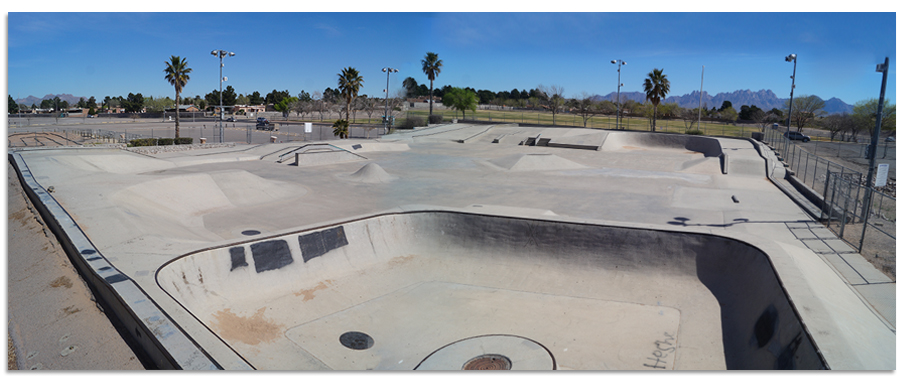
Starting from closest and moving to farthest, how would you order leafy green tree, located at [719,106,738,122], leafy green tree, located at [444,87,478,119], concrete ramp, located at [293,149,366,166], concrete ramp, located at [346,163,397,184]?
concrete ramp, located at [346,163,397,184] < concrete ramp, located at [293,149,366,166] < leafy green tree, located at [444,87,478,119] < leafy green tree, located at [719,106,738,122]

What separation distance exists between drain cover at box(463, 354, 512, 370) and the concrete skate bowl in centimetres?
3

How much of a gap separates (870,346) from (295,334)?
7632 mm

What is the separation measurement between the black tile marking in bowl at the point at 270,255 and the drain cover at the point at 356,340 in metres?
2.40

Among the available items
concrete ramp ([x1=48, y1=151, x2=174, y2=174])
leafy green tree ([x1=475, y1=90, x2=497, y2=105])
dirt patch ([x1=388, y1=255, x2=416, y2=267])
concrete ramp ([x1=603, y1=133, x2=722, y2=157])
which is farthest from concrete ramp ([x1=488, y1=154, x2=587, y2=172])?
leafy green tree ([x1=475, y1=90, x2=497, y2=105])

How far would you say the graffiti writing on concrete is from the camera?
290 inches

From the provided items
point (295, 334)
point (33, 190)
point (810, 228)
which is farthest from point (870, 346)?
point (33, 190)

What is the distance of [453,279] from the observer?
34.6 feet

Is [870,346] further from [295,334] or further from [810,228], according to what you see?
[810,228]

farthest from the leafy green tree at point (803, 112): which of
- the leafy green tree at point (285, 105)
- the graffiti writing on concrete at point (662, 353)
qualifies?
the leafy green tree at point (285, 105)

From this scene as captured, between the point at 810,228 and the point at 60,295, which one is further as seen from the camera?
the point at 810,228

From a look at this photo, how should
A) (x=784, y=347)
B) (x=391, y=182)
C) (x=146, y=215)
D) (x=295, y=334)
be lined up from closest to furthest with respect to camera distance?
(x=784, y=347), (x=295, y=334), (x=146, y=215), (x=391, y=182)

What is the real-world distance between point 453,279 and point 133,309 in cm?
619

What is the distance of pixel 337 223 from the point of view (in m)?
11.0

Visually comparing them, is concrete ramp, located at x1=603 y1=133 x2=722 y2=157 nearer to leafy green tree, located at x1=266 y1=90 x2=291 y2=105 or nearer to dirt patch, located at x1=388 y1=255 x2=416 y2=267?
dirt patch, located at x1=388 y1=255 x2=416 y2=267
